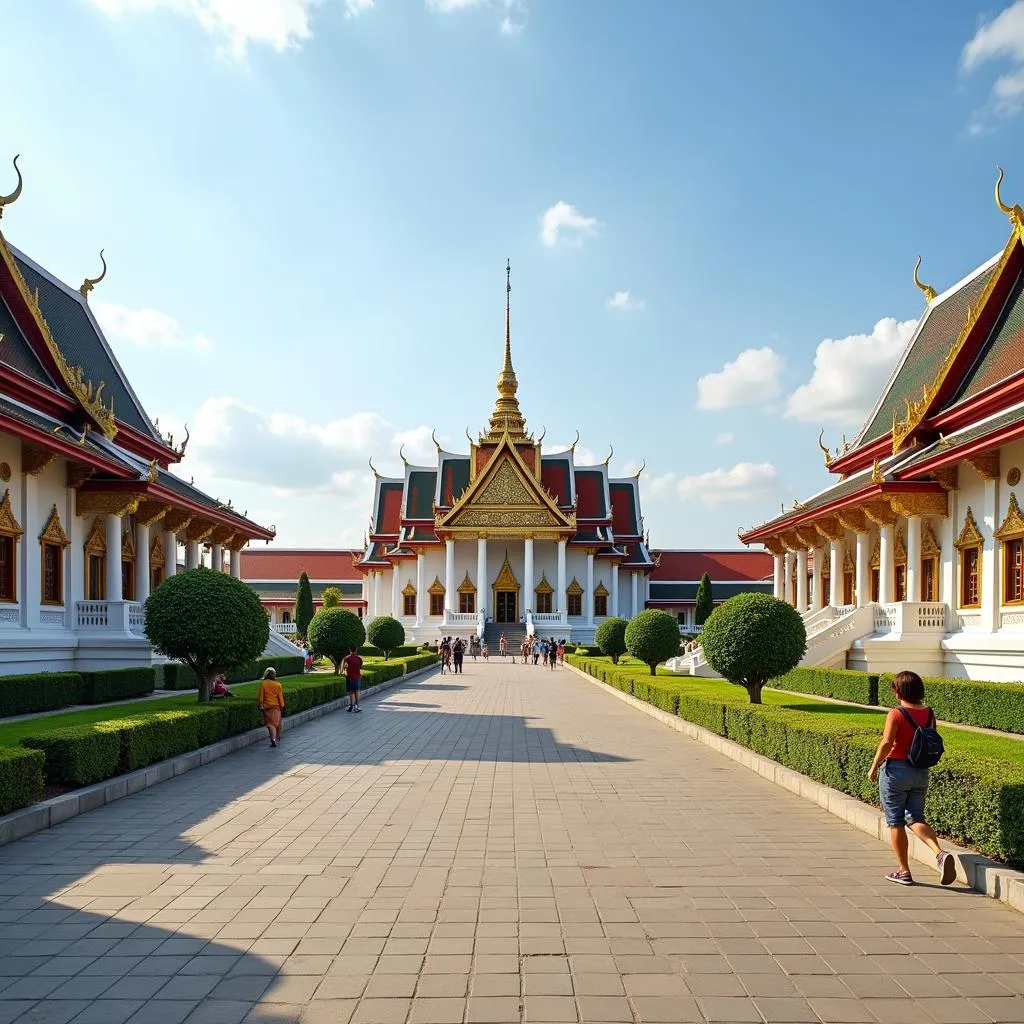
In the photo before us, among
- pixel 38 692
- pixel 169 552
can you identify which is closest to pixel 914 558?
pixel 38 692

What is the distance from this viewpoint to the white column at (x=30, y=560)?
725 inches

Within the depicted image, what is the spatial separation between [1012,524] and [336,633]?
15.6 meters

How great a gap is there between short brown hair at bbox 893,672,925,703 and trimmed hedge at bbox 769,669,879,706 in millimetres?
11565

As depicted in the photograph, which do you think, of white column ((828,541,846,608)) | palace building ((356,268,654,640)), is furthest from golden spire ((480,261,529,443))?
white column ((828,541,846,608))

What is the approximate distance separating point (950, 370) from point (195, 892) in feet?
65.1

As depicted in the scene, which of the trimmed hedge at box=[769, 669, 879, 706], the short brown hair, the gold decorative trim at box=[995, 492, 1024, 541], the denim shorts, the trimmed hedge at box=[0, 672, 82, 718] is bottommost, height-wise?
the trimmed hedge at box=[769, 669, 879, 706]

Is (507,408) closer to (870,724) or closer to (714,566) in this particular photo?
(714,566)

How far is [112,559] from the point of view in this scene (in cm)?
2172

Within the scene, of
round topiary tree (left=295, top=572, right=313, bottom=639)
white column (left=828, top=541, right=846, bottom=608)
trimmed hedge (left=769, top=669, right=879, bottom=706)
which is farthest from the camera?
round topiary tree (left=295, top=572, right=313, bottom=639)

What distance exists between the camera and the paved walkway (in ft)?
14.1

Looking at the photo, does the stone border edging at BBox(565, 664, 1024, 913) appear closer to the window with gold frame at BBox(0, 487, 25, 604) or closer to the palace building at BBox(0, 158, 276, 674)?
the palace building at BBox(0, 158, 276, 674)

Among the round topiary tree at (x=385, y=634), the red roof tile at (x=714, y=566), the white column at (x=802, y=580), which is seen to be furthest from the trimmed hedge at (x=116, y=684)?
the red roof tile at (x=714, y=566)

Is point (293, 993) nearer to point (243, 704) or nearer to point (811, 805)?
point (811, 805)

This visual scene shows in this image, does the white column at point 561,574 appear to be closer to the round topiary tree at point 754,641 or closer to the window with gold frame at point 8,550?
the window with gold frame at point 8,550
